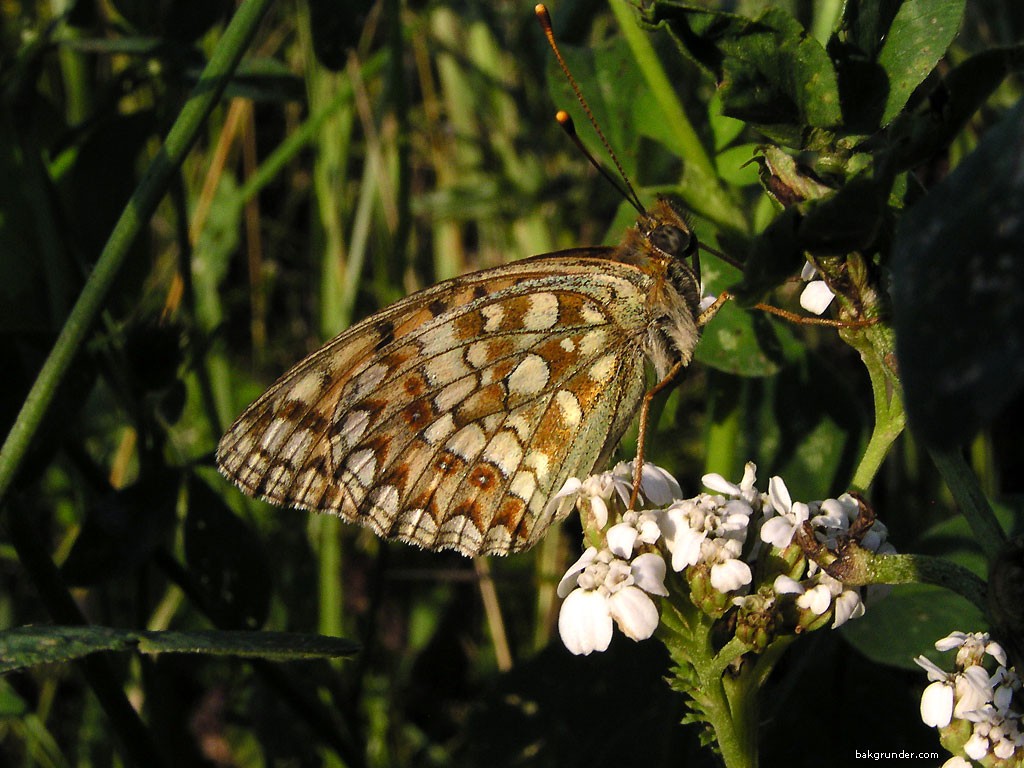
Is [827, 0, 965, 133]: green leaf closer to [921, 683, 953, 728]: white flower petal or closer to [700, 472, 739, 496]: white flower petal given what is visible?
[700, 472, 739, 496]: white flower petal

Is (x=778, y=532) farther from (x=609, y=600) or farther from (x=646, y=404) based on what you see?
(x=646, y=404)

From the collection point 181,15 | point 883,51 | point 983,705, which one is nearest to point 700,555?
point 983,705

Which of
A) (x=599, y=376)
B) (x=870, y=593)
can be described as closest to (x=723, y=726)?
(x=870, y=593)

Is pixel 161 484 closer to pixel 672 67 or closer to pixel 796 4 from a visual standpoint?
pixel 672 67

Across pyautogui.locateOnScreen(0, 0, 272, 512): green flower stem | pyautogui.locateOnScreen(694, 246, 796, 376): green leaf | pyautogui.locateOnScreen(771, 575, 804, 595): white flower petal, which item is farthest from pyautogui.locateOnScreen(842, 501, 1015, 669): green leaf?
pyautogui.locateOnScreen(0, 0, 272, 512): green flower stem

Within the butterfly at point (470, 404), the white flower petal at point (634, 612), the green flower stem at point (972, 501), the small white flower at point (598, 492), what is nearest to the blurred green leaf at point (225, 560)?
the butterfly at point (470, 404)

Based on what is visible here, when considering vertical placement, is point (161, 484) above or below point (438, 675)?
above

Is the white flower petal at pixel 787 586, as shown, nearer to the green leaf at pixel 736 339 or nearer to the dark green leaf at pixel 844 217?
the dark green leaf at pixel 844 217
